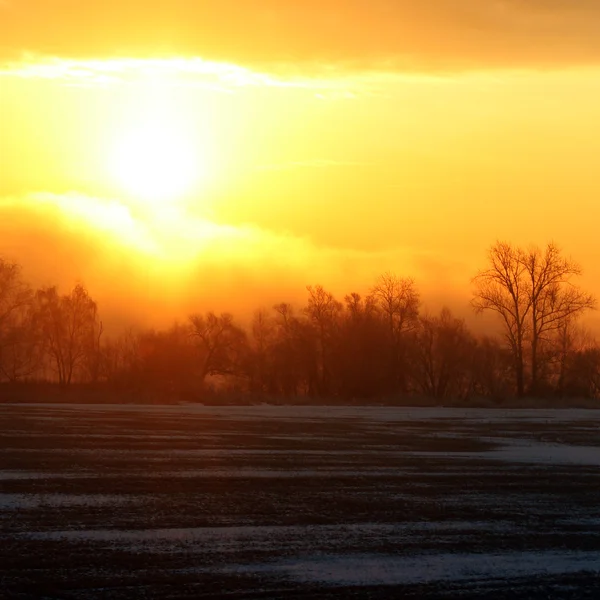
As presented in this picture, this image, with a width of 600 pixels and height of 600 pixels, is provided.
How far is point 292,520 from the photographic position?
12141 mm

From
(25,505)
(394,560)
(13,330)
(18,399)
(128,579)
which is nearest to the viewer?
(128,579)

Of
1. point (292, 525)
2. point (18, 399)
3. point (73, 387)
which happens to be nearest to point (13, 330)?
point (73, 387)

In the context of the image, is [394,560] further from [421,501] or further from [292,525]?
[421,501]

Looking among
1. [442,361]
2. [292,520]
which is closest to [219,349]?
[442,361]

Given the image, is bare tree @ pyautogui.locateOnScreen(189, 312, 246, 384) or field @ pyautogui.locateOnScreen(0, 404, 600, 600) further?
bare tree @ pyautogui.locateOnScreen(189, 312, 246, 384)

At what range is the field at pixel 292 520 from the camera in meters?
8.85

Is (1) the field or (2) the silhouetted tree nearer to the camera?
(1) the field

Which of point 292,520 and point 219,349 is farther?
point 219,349

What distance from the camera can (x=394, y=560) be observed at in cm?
990

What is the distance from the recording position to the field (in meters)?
8.85

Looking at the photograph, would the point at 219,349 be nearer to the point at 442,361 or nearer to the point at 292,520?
the point at 442,361

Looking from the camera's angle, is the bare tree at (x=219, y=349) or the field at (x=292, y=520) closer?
the field at (x=292, y=520)

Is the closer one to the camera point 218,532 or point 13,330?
point 218,532

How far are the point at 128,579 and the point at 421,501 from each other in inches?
249
